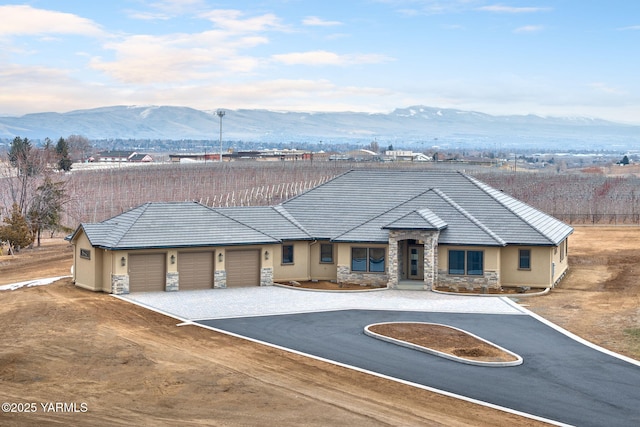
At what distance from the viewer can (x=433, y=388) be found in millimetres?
22406

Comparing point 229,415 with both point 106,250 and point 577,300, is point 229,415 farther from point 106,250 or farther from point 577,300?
point 577,300

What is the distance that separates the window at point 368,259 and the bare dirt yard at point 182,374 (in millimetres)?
7832

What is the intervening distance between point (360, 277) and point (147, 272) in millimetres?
10630

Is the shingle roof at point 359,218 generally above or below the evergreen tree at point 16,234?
above

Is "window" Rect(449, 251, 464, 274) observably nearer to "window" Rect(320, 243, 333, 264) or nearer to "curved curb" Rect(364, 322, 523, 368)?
"window" Rect(320, 243, 333, 264)

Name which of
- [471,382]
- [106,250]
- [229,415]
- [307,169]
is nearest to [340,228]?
[106,250]

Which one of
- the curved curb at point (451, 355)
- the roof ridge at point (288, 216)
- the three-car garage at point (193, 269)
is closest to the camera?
the curved curb at point (451, 355)

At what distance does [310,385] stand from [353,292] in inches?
628

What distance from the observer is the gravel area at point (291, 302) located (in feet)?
110

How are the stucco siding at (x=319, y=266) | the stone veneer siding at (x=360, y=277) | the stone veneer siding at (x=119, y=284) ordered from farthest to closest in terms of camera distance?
the stucco siding at (x=319, y=266), the stone veneer siding at (x=360, y=277), the stone veneer siding at (x=119, y=284)

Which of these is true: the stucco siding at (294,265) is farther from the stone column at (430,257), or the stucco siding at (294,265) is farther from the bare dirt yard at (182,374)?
the bare dirt yard at (182,374)

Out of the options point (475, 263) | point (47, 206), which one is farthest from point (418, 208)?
point (47, 206)

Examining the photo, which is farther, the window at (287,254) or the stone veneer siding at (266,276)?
the window at (287,254)

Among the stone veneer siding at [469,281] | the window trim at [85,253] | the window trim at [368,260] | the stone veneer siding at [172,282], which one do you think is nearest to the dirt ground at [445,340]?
the stone veneer siding at [469,281]
